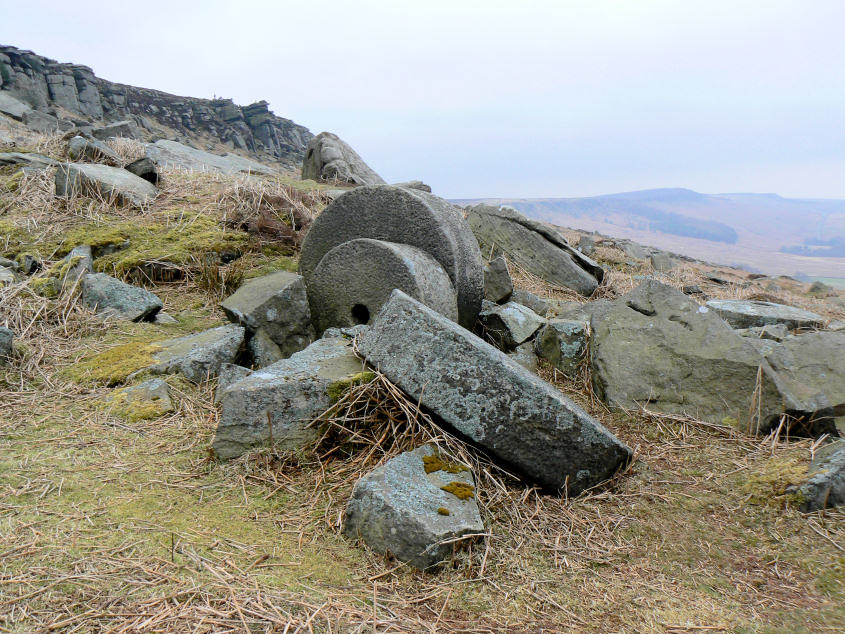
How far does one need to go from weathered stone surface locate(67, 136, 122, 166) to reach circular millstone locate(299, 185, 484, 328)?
4.99 metres

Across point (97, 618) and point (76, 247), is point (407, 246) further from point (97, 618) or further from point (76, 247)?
point (76, 247)

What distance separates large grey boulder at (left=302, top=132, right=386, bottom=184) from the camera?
11430 millimetres

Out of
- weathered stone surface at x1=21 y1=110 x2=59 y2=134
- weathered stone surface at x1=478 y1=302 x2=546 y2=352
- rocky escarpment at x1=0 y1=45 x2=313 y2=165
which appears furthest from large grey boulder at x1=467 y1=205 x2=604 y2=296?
rocky escarpment at x1=0 y1=45 x2=313 y2=165

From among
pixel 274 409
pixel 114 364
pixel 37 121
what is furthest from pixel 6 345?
pixel 37 121

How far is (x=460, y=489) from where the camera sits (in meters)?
2.82

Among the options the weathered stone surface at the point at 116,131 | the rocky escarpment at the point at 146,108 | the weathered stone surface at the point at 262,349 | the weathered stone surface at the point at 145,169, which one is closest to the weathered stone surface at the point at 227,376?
the weathered stone surface at the point at 262,349

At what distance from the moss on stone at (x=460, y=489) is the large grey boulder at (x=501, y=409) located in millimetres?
317

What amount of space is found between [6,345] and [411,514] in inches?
138

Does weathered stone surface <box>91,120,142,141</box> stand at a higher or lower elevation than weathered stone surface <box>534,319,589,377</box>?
higher

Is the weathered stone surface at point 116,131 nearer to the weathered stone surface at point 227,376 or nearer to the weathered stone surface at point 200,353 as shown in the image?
the weathered stone surface at point 200,353

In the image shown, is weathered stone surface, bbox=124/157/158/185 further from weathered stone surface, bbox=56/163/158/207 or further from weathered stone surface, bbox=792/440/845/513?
weathered stone surface, bbox=792/440/845/513

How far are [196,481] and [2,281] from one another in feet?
12.0

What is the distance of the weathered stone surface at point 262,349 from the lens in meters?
4.70

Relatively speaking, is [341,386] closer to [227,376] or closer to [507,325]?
[227,376]
